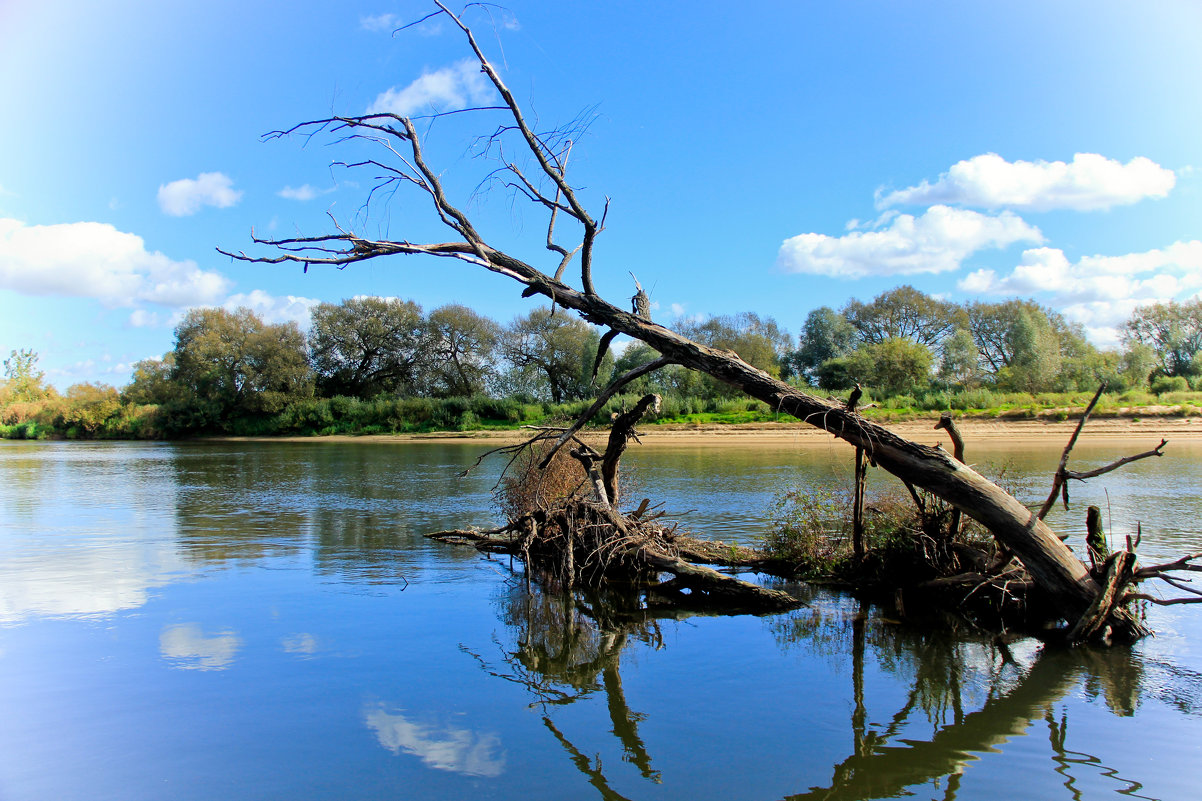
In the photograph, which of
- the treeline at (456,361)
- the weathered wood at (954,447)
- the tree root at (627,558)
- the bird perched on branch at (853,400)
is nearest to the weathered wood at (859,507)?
the bird perched on branch at (853,400)

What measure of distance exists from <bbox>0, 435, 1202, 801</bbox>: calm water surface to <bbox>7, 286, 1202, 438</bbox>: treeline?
3468cm

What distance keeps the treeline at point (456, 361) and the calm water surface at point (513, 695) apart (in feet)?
114

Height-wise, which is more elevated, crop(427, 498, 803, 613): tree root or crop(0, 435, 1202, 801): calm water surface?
crop(427, 498, 803, 613): tree root

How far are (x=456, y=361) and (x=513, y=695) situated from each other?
47.8m

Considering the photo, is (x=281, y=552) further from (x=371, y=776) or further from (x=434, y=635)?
(x=371, y=776)

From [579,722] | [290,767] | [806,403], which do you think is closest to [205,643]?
[290,767]

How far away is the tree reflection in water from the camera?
4.51 m

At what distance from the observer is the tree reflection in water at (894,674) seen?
4.51 metres

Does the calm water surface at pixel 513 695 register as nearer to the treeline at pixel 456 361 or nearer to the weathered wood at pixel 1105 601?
the weathered wood at pixel 1105 601

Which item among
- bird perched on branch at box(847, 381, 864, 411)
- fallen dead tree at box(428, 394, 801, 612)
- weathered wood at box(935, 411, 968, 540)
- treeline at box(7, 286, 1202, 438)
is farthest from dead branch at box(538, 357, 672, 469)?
treeline at box(7, 286, 1202, 438)

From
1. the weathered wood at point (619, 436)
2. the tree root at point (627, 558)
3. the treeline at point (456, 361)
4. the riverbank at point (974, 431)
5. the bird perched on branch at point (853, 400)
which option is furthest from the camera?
the treeline at point (456, 361)

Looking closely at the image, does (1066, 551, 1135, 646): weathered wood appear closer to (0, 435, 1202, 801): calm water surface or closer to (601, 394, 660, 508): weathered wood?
(0, 435, 1202, 801): calm water surface

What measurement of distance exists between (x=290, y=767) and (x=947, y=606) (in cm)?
656

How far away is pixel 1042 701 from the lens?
543 centimetres
